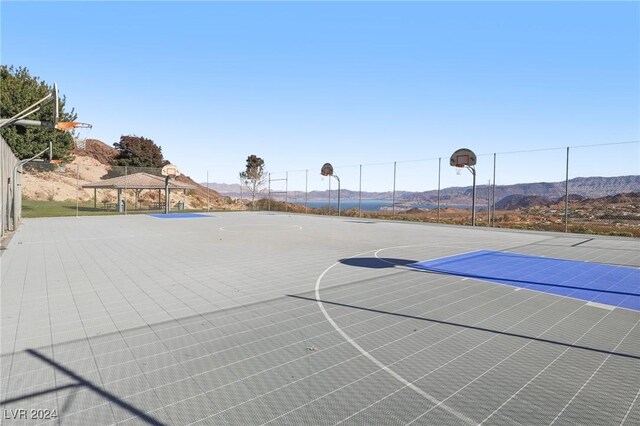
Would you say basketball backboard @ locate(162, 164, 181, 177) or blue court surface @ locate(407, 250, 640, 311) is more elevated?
basketball backboard @ locate(162, 164, 181, 177)

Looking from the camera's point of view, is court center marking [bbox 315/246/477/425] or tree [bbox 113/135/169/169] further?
tree [bbox 113/135/169/169]

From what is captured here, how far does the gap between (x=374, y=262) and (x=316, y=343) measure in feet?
17.8

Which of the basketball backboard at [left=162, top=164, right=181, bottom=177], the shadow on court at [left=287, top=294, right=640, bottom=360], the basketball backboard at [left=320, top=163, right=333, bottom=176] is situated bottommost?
the shadow on court at [left=287, top=294, right=640, bottom=360]

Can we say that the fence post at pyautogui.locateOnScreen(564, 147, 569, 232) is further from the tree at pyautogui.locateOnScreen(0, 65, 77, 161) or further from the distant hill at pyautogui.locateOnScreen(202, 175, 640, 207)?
the tree at pyautogui.locateOnScreen(0, 65, 77, 161)

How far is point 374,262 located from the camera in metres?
9.57

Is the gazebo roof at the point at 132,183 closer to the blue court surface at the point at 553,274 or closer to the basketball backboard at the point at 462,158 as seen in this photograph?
the basketball backboard at the point at 462,158

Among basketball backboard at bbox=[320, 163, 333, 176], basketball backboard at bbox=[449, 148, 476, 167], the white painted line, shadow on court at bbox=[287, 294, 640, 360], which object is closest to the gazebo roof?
basketball backboard at bbox=[320, 163, 333, 176]

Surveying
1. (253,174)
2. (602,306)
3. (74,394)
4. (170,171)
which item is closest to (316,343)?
(74,394)

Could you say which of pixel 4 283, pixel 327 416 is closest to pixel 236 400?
pixel 327 416

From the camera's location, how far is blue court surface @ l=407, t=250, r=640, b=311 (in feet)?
22.1

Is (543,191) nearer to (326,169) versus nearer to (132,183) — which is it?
(326,169)

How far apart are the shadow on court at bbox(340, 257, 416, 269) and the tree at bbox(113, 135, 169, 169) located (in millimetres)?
51301

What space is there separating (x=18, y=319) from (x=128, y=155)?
55247mm

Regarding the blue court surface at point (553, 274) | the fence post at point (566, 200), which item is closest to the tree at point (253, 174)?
the fence post at point (566, 200)
